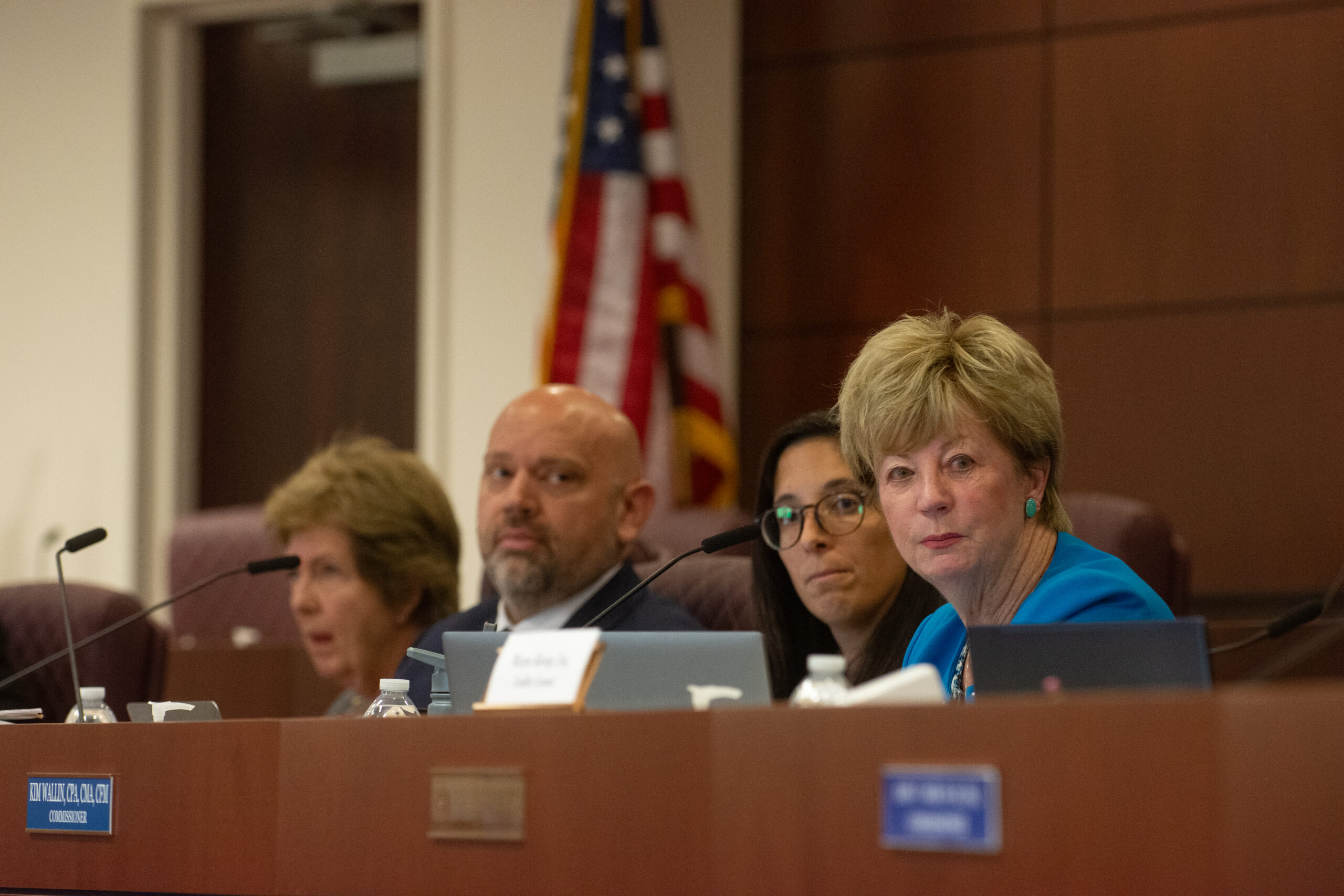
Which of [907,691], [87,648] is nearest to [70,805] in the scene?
[907,691]

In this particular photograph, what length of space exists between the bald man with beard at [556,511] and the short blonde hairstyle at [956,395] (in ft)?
3.05

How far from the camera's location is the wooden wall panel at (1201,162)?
4.09 meters

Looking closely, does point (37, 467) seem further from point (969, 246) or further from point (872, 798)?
point (872, 798)

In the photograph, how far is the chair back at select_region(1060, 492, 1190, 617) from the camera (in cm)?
310

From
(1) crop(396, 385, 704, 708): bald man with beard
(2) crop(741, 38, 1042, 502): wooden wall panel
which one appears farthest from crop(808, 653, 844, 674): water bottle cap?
(2) crop(741, 38, 1042, 502): wooden wall panel

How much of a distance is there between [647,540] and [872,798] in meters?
2.52

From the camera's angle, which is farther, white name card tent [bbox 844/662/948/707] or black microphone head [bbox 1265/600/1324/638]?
black microphone head [bbox 1265/600/1324/638]

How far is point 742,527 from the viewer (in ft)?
6.79

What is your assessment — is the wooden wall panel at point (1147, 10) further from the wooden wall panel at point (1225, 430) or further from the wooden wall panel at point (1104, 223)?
the wooden wall panel at point (1225, 430)

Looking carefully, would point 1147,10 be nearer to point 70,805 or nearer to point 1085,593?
point 1085,593

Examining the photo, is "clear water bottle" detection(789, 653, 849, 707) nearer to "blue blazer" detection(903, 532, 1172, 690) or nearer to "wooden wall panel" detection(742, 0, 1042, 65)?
"blue blazer" detection(903, 532, 1172, 690)

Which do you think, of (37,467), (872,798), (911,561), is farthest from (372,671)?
(37,467)

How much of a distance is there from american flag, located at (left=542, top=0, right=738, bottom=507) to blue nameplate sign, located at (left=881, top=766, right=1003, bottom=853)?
3196 mm

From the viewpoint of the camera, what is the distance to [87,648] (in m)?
2.93
